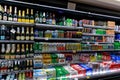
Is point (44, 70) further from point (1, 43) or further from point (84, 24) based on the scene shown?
point (84, 24)

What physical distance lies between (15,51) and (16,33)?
36cm

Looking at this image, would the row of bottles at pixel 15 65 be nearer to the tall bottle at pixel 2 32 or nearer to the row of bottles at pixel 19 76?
the row of bottles at pixel 19 76

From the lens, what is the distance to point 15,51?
3025 millimetres

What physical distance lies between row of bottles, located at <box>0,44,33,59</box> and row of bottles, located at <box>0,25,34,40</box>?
16 centimetres

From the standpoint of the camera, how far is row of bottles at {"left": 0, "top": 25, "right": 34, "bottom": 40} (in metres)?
2.92

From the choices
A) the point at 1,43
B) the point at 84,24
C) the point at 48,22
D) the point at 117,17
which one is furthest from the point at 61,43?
the point at 117,17

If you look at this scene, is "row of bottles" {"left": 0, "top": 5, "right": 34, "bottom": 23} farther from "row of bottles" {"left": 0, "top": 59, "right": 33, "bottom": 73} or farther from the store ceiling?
the store ceiling

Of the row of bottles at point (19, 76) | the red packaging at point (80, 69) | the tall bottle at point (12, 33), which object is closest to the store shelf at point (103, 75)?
the red packaging at point (80, 69)

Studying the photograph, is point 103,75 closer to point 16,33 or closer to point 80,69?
point 80,69

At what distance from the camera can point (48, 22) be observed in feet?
11.5

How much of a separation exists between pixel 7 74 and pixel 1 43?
24.0 inches

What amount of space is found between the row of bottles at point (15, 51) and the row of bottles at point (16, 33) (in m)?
0.16

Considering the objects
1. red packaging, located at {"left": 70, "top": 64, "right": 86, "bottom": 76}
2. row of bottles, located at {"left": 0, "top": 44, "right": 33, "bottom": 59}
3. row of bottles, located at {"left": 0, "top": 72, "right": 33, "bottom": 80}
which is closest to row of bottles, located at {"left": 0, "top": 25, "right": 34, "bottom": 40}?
row of bottles, located at {"left": 0, "top": 44, "right": 33, "bottom": 59}

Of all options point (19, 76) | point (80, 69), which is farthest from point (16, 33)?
point (80, 69)
